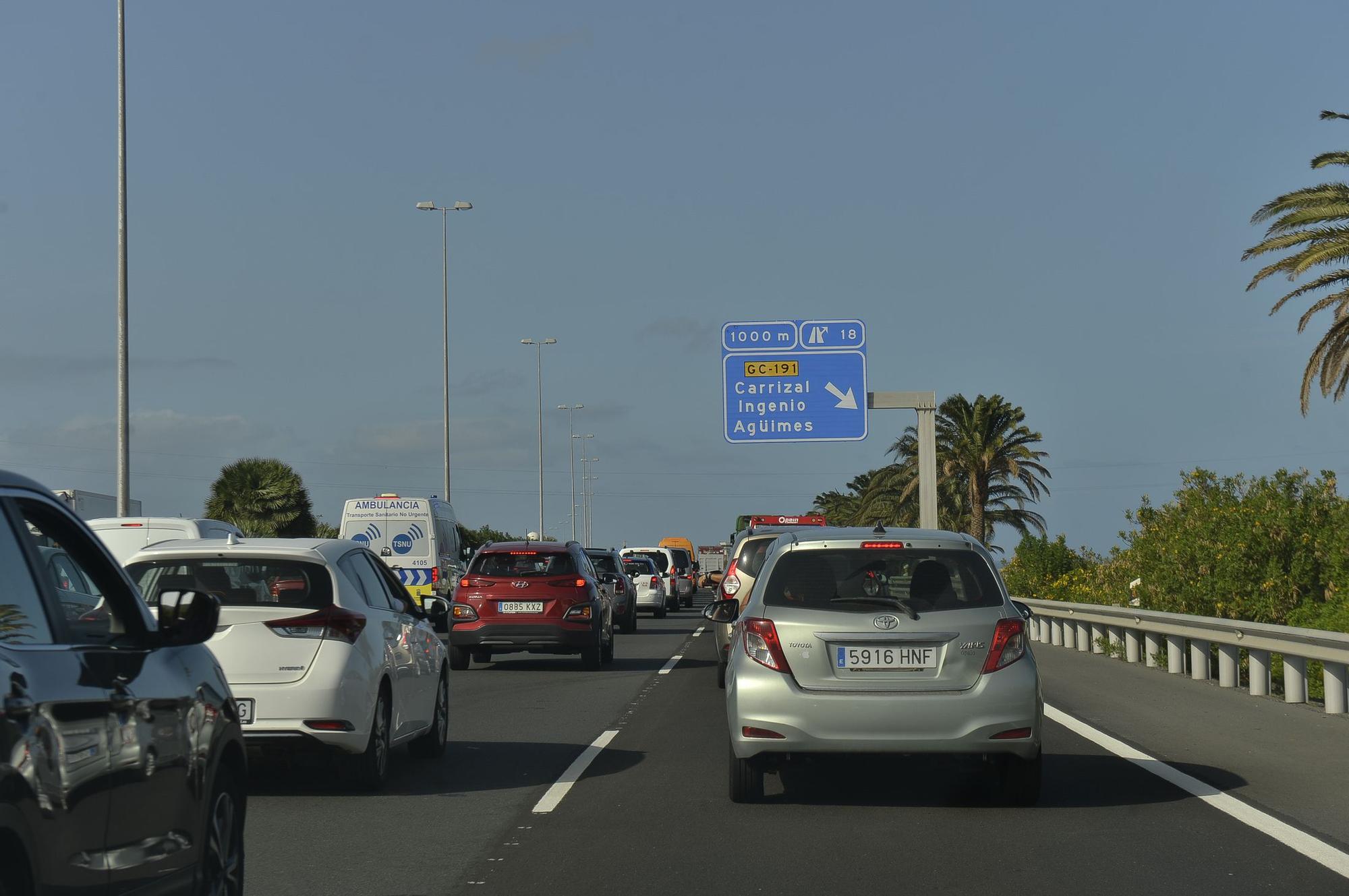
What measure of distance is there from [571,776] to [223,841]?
5.15 meters

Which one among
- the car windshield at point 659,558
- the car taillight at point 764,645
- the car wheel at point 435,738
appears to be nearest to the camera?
the car taillight at point 764,645

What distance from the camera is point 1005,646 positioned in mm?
9188

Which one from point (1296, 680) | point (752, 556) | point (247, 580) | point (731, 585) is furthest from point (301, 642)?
point (1296, 680)

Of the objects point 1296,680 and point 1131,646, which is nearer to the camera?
point 1296,680

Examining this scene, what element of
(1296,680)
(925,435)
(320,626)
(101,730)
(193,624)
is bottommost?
(1296,680)

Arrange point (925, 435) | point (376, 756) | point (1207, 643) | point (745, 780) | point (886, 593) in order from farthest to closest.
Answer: point (925, 435), point (1207, 643), point (376, 756), point (886, 593), point (745, 780)

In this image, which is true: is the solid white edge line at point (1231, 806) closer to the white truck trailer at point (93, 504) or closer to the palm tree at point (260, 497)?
the white truck trailer at point (93, 504)

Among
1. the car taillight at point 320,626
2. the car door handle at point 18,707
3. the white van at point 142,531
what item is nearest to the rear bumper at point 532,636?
the white van at point 142,531

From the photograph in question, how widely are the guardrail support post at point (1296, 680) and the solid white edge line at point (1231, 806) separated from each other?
9.39 feet

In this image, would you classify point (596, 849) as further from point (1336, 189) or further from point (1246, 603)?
point (1336, 189)

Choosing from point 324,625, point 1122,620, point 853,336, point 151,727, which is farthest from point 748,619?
point 853,336

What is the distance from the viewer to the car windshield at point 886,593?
938cm

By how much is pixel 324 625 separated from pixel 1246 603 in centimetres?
1598

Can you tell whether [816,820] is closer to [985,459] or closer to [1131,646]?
[1131,646]
